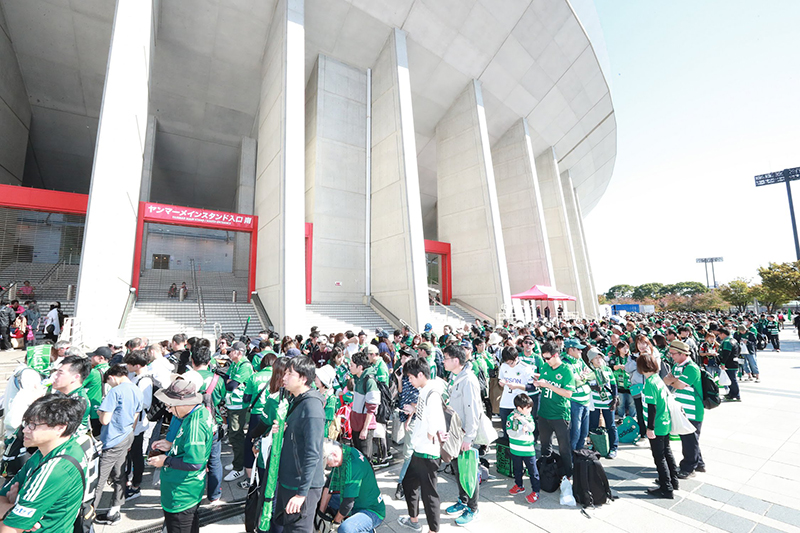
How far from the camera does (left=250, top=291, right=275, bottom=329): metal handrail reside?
615 inches

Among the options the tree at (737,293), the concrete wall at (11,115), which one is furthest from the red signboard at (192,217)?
the tree at (737,293)

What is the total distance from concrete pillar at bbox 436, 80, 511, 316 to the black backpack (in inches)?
651

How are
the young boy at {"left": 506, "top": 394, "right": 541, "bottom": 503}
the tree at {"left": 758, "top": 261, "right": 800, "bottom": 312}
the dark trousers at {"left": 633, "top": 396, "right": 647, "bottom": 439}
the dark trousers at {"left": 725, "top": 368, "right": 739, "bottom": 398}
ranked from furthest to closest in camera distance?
the tree at {"left": 758, "top": 261, "right": 800, "bottom": 312}
the dark trousers at {"left": 725, "top": 368, "right": 739, "bottom": 398}
the dark trousers at {"left": 633, "top": 396, "right": 647, "bottom": 439}
the young boy at {"left": 506, "top": 394, "right": 541, "bottom": 503}

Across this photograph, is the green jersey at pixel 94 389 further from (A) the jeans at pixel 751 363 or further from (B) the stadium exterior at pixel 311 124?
(A) the jeans at pixel 751 363

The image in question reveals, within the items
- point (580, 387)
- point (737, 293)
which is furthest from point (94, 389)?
point (737, 293)

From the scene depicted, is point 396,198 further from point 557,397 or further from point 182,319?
point 557,397

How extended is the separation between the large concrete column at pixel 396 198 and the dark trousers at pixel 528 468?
1224 cm

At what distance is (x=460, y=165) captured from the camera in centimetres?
2377

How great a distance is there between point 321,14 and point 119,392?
64.4ft

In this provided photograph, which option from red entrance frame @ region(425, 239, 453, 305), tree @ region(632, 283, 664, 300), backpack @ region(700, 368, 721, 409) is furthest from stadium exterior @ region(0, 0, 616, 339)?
tree @ region(632, 283, 664, 300)

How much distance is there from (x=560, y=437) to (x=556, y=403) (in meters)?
0.42

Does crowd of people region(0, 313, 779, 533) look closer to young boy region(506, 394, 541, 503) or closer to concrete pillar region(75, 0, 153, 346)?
young boy region(506, 394, 541, 503)

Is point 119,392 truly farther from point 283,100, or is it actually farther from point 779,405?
point 283,100

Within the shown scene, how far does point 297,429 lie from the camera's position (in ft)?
8.46
